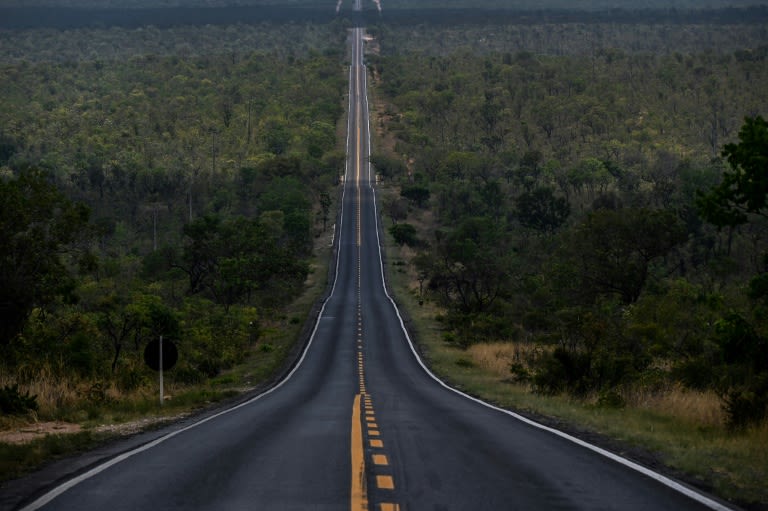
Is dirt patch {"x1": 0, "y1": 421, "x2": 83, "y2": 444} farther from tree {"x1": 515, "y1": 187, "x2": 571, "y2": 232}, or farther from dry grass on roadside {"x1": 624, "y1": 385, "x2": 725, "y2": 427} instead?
tree {"x1": 515, "y1": 187, "x2": 571, "y2": 232}

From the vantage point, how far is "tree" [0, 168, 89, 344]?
25.8 metres

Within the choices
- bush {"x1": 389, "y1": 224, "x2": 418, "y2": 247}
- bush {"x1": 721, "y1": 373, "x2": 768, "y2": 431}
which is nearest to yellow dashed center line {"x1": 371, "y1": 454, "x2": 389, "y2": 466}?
bush {"x1": 721, "y1": 373, "x2": 768, "y2": 431}

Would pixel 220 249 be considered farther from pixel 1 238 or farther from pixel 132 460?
pixel 132 460

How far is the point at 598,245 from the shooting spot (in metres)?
54.4

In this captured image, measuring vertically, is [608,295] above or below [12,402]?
below

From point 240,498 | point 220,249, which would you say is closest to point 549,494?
point 240,498

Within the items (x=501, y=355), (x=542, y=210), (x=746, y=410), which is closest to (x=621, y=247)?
(x=501, y=355)

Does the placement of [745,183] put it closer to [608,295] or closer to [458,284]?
[608,295]

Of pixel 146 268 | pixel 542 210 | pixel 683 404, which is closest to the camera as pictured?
pixel 683 404

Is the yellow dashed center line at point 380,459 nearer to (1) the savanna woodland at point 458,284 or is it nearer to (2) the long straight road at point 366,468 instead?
(2) the long straight road at point 366,468

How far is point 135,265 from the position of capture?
296 ft

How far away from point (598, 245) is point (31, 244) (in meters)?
34.8

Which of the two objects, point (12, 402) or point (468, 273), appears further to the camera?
point (468, 273)

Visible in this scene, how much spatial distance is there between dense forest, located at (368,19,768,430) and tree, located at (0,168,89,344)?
1451cm
